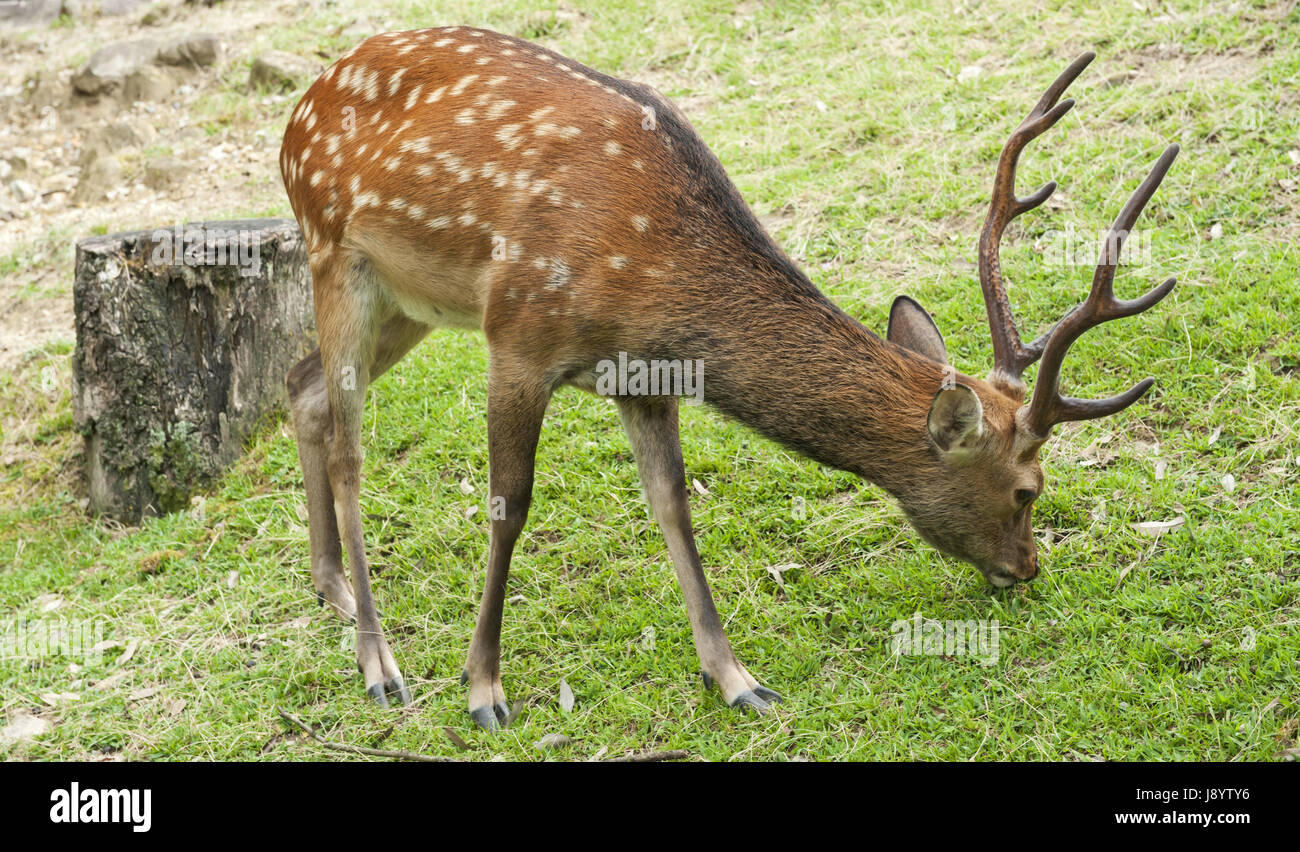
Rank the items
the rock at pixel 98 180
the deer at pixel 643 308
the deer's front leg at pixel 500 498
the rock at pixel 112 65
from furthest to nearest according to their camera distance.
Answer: the rock at pixel 112 65 < the rock at pixel 98 180 < the deer's front leg at pixel 500 498 < the deer at pixel 643 308

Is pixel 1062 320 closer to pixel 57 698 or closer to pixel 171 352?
pixel 57 698

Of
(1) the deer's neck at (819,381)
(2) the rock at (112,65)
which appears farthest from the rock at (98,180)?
(1) the deer's neck at (819,381)

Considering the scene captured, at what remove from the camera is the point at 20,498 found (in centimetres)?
570

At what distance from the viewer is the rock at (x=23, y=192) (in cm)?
898

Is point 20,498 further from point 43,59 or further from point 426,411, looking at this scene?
point 43,59

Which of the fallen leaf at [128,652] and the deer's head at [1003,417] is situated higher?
the deer's head at [1003,417]

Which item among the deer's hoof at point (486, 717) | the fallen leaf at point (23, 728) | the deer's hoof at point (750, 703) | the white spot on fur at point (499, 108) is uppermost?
the white spot on fur at point (499, 108)

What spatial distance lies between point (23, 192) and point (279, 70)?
2.17 metres

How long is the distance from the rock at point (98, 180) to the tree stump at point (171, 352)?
12.6ft

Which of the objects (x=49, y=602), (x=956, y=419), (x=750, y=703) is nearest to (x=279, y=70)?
(x=49, y=602)

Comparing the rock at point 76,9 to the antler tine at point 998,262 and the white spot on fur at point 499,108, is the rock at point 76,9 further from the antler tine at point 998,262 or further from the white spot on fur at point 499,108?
the antler tine at point 998,262

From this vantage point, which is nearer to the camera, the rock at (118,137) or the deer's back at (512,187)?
the deer's back at (512,187)

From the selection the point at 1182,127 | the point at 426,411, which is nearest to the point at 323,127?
the point at 426,411

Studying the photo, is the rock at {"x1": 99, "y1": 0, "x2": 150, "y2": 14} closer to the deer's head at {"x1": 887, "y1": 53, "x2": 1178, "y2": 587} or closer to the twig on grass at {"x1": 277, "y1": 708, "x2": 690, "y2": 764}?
the twig on grass at {"x1": 277, "y1": 708, "x2": 690, "y2": 764}
